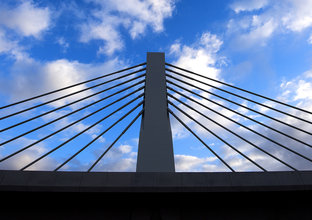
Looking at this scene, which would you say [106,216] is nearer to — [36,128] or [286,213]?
[36,128]

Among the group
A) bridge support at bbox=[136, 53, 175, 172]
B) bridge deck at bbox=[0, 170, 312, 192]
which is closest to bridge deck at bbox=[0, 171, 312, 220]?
bridge deck at bbox=[0, 170, 312, 192]

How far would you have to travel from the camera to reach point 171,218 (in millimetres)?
7469

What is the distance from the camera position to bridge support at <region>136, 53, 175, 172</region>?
10.1 metres

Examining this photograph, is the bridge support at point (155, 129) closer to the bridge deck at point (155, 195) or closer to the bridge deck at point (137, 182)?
the bridge deck at point (155, 195)

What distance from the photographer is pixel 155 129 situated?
10812mm

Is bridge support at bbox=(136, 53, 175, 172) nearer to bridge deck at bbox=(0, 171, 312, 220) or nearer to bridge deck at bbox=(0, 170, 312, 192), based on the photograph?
bridge deck at bbox=(0, 171, 312, 220)

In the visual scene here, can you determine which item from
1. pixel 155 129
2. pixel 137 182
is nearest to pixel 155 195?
pixel 137 182

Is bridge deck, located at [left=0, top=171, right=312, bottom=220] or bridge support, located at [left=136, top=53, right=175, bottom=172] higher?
bridge support, located at [left=136, top=53, right=175, bottom=172]

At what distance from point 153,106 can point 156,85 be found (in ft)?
4.07

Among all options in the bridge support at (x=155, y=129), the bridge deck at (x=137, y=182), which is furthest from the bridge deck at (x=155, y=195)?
the bridge support at (x=155, y=129)

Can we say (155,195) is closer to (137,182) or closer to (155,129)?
(137,182)

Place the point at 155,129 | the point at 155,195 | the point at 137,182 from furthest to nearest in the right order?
the point at 155,129, the point at 155,195, the point at 137,182

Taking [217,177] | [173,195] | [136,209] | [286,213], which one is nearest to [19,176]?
[136,209]

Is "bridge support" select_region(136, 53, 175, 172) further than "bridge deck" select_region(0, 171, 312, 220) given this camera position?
Yes
